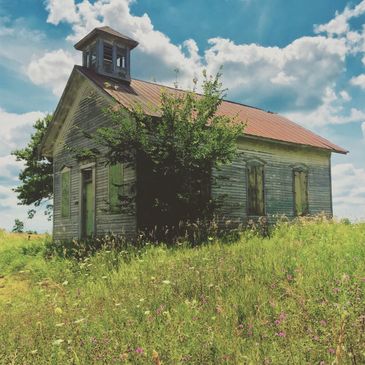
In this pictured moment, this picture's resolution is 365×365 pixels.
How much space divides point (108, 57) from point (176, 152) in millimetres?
7396

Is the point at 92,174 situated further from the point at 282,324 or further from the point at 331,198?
the point at 282,324

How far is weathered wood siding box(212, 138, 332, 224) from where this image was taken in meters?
16.8

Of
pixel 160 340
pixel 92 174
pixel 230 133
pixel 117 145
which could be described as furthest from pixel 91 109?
pixel 160 340

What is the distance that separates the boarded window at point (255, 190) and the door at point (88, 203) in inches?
234

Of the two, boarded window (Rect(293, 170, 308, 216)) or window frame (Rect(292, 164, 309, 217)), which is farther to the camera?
boarded window (Rect(293, 170, 308, 216))

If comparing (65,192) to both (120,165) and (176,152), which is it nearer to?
(120,165)

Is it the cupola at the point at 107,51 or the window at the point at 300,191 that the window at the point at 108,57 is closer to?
the cupola at the point at 107,51

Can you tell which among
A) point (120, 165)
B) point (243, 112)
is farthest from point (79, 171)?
point (243, 112)

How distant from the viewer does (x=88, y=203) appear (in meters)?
17.3

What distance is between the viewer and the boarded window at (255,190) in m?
17.6

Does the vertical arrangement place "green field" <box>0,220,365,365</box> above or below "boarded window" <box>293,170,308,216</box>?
below

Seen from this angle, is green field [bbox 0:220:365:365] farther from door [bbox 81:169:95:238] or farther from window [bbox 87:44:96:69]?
window [bbox 87:44:96:69]

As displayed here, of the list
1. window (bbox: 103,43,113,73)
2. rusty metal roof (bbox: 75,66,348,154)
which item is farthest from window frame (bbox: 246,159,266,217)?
window (bbox: 103,43,113,73)

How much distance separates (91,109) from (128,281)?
36.1 ft
